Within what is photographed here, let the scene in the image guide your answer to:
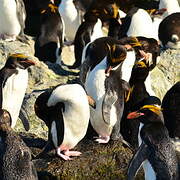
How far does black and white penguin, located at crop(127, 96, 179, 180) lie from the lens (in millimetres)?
8148

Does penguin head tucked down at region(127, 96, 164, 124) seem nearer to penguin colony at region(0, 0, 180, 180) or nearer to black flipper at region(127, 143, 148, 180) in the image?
penguin colony at region(0, 0, 180, 180)

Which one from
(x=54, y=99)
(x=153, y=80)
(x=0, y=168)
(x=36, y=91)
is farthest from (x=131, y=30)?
(x=0, y=168)

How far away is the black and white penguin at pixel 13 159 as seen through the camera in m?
7.73

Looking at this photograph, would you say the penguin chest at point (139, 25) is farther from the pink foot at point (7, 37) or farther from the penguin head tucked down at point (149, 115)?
the penguin head tucked down at point (149, 115)

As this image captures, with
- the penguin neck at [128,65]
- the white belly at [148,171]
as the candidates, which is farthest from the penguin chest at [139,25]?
the white belly at [148,171]

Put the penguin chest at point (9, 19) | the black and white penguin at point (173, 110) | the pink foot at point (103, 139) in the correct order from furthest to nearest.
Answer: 1. the penguin chest at point (9, 19)
2. the black and white penguin at point (173, 110)
3. the pink foot at point (103, 139)

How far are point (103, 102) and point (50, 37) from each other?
5.36 metres

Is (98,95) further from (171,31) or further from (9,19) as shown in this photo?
(171,31)

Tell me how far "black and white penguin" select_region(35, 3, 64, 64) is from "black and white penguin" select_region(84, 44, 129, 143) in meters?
4.87

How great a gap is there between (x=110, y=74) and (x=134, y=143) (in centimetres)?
115

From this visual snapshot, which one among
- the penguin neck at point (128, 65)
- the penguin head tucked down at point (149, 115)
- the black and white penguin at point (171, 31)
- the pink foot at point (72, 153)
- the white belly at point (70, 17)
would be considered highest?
the penguin head tucked down at point (149, 115)

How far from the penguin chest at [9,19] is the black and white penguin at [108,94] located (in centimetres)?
434

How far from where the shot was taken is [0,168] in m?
7.81

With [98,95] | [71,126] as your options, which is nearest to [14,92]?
[98,95]
